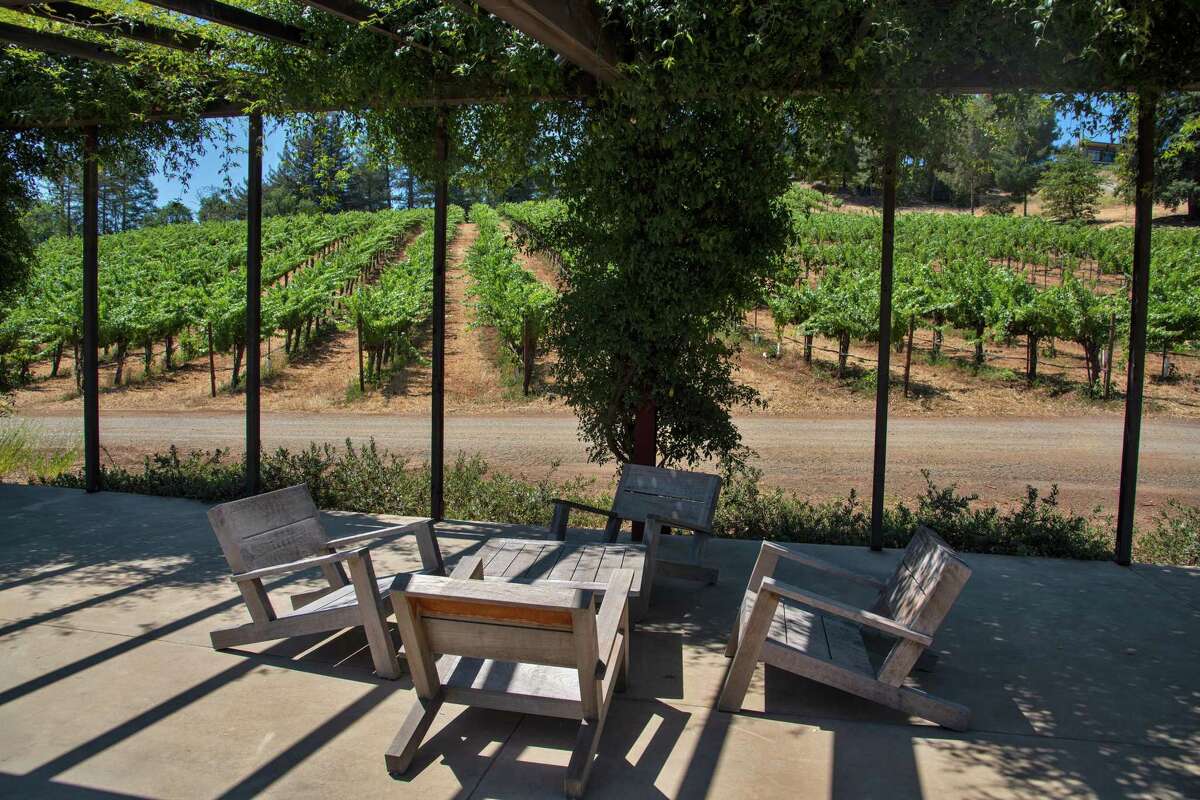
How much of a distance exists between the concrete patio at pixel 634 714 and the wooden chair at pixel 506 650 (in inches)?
6.7

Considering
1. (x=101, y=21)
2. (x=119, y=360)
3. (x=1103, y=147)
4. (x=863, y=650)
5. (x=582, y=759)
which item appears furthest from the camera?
(x=119, y=360)

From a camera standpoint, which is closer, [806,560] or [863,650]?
[863,650]

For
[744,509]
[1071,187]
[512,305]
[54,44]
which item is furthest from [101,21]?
[1071,187]

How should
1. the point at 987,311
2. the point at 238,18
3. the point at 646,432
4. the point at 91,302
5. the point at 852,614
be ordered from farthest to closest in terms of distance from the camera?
the point at 987,311, the point at 91,302, the point at 646,432, the point at 238,18, the point at 852,614

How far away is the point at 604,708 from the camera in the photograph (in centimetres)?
339

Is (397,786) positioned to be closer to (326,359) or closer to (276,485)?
(276,485)

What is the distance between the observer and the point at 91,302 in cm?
759

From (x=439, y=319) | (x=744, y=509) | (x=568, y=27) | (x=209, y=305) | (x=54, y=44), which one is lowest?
(x=744, y=509)

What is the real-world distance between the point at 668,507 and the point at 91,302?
5.43m

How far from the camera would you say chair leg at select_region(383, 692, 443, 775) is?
3.16m

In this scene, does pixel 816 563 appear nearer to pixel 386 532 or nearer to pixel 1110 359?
pixel 386 532

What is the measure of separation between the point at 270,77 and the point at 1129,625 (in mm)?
6648

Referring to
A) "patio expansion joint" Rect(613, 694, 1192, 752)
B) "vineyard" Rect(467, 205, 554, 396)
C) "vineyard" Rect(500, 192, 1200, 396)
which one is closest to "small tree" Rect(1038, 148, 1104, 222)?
"vineyard" Rect(500, 192, 1200, 396)

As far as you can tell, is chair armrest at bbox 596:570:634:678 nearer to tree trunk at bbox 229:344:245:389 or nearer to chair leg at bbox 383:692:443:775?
chair leg at bbox 383:692:443:775
